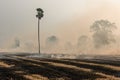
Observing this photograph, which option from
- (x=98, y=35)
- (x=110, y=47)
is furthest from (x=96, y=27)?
(x=110, y=47)

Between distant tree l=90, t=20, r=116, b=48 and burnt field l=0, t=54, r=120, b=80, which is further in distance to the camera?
distant tree l=90, t=20, r=116, b=48

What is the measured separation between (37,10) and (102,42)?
62.9 m

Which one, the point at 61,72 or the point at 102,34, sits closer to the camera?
the point at 61,72

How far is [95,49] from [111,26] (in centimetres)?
1659

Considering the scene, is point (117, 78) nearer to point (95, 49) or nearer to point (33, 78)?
point (33, 78)

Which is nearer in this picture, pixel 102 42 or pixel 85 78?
pixel 85 78

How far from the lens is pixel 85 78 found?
30.8m

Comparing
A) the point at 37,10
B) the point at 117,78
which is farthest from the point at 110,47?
the point at 117,78

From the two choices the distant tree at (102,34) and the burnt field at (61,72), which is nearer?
the burnt field at (61,72)

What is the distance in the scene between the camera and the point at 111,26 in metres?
199

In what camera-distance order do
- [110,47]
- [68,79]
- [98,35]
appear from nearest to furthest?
[68,79]
[110,47]
[98,35]

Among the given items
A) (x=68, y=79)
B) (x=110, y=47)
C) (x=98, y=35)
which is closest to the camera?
(x=68, y=79)

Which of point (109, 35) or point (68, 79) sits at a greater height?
point (109, 35)

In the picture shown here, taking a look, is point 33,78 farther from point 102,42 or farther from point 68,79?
point 102,42
